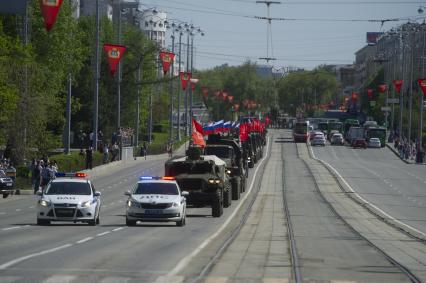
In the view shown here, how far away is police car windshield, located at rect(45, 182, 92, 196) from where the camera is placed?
32625mm

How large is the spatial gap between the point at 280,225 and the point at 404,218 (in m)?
9.36

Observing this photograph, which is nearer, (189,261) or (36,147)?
(189,261)

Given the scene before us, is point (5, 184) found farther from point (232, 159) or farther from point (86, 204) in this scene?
point (86, 204)

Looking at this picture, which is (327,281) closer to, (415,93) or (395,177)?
(395,177)

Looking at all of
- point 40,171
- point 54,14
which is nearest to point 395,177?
point 40,171

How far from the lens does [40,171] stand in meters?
54.3

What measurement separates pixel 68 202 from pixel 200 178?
29.2 ft

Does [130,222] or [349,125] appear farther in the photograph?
[349,125]

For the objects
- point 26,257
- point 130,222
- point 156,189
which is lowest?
point 130,222

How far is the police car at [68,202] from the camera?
104 feet

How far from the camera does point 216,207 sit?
130ft

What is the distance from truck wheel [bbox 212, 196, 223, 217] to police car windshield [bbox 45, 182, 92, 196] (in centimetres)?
756

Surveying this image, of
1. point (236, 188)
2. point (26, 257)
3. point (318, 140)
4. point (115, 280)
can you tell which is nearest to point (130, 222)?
point (26, 257)

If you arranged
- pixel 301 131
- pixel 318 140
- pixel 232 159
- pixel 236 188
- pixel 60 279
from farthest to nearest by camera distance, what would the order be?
pixel 301 131
pixel 318 140
pixel 232 159
pixel 236 188
pixel 60 279
